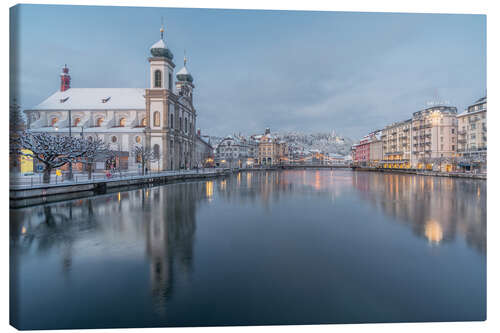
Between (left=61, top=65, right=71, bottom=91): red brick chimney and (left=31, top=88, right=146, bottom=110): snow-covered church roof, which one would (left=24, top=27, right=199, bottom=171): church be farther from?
(left=61, top=65, right=71, bottom=91): red brick chimney

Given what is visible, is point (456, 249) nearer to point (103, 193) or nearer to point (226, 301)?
point (226, 301)

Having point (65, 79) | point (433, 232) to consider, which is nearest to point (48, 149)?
point (433, 232)

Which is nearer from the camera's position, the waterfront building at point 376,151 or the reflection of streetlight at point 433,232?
the reflection of streetlight at point 433,232

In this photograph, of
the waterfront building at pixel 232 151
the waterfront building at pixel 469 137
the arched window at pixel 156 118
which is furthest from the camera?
the waterfront building at pixel 232 151

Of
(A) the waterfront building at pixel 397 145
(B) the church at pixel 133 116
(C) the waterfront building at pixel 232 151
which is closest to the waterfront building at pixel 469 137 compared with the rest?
(A) the waterfront building at pixel 397 145

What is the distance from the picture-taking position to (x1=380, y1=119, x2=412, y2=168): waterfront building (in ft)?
221

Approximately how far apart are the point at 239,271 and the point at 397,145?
79.3m

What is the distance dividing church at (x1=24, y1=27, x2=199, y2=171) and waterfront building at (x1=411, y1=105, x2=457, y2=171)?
46.6 m

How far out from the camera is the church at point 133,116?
4162cm

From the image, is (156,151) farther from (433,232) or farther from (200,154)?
(433,232)

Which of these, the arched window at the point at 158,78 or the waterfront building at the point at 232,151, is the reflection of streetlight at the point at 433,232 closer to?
the arched window at the point at 158,78

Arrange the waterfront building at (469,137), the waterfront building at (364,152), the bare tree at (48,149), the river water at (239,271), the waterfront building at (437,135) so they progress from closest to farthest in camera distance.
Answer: the river water at (239,271)
the bare tree at (48,149)
the waterfront building at (469,137)
the waterfront building at (437,135)
the waterfront building at (364,152)

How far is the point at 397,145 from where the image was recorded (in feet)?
243

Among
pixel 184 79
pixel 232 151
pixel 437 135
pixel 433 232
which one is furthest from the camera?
pixel 232 151
